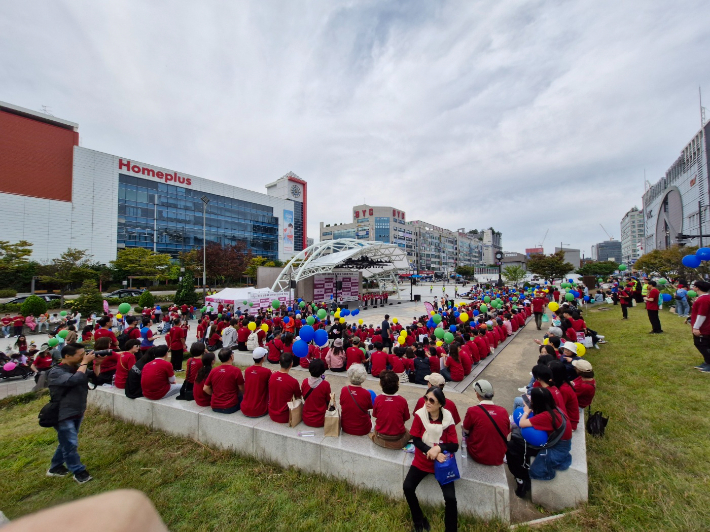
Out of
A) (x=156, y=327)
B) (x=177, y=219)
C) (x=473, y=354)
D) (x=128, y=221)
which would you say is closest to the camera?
(x=473, y=354)

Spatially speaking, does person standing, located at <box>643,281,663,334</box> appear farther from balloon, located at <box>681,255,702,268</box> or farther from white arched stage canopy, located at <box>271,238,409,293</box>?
white arched stage canopy, located at <box>271,238,409,293</box>

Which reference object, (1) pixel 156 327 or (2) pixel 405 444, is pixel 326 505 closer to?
(2) pixel 405 444

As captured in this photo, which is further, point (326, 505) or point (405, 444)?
point (405, 444)

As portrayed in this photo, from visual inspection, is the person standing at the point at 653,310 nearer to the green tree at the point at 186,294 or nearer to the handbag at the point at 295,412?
the handbag at the point at 295,412

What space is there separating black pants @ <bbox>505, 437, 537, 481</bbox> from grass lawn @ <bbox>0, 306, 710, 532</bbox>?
1.68ft

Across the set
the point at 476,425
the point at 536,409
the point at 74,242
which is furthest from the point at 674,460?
the point at 74,242

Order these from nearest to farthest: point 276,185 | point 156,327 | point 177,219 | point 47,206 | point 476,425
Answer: point 476,425, point 156,327, point 47,206, point 177,219, point 276,185

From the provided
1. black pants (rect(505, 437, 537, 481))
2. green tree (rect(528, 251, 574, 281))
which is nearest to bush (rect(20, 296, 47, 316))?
black pants (rect(505, 437, 537, 481))

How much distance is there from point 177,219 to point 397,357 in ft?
168

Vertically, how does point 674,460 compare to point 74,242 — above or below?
below

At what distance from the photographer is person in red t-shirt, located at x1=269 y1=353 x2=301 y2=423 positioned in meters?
4.30

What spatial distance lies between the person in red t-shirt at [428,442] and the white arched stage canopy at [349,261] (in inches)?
744

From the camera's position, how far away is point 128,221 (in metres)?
42.6

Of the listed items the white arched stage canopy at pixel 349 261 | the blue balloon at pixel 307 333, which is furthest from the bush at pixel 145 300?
the blue balloon at pixel 307 333
